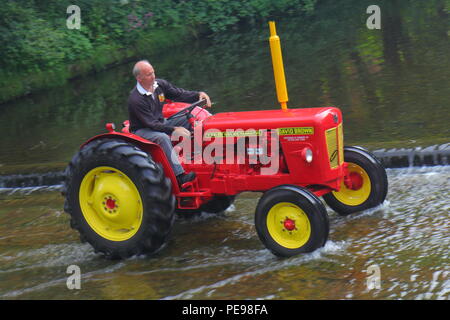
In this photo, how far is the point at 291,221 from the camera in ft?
17.7

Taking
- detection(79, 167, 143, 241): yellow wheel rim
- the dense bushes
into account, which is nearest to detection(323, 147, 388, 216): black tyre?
detection(79, 167, 143, 241): yellow wheel rim

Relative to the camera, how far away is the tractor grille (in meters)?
5.67

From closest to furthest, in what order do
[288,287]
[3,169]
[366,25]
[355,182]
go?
[288,287], [355,182], [3,169], [366,25]

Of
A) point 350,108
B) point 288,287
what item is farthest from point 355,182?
point 350,108

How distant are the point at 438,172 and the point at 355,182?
1.47 m

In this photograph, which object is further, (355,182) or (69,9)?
(69,9)

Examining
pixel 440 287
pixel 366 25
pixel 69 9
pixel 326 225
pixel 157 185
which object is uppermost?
pixel 69 9

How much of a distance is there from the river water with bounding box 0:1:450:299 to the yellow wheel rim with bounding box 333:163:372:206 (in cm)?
16

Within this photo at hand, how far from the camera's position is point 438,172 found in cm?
733

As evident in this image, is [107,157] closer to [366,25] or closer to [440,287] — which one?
[440,287]

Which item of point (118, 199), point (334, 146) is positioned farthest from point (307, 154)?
point (118, 199)

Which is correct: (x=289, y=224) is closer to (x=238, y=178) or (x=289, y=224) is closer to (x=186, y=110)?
(x=238, y=178)

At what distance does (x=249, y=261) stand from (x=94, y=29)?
15.2 metres

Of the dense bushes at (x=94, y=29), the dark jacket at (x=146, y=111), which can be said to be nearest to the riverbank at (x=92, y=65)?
the dense bushes at (x=94, y=29)
